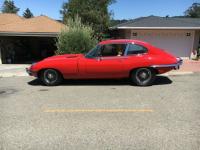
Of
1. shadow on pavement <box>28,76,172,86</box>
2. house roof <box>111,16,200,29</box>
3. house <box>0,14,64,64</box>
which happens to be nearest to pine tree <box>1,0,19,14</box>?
house <box>0,14,64,64</box>

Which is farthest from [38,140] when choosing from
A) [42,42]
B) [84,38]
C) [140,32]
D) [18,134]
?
[42,42]

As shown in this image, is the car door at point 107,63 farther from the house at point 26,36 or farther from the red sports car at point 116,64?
the house at point 26,36

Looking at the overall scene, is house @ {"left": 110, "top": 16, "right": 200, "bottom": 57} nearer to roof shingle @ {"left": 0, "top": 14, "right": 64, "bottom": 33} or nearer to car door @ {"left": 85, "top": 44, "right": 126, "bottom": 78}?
roof shingle @ {"left": 0, "top": 14, "right": 64, "bottom": 33}

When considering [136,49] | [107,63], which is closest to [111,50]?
[107,63]

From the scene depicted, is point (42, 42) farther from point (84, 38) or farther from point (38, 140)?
point (38, 140)

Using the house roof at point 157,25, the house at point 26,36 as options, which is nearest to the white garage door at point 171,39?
the house roof at point 157,25

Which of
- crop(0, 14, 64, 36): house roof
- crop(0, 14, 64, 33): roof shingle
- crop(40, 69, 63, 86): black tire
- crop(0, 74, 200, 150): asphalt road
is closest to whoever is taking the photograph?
crop(0, 74, 200, 150): asphalt road

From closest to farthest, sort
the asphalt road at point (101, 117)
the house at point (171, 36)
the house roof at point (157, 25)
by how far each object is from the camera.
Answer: the asphalt road at point (101, 117) → the house roof at point (157, 25) → the house at point (171, 36)

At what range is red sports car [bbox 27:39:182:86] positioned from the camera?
993 cm

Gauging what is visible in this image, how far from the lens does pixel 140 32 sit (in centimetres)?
1989

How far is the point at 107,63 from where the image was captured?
9.95m

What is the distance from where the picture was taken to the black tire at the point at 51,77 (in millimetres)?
10328

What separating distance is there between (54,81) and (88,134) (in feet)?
17.2

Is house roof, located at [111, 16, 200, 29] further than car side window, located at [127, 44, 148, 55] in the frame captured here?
Yes
